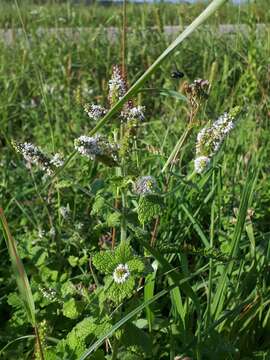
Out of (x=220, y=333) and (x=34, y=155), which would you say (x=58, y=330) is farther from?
(x=34, y=155)

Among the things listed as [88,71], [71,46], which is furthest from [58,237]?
[71,46]

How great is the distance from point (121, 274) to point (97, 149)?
0.18 m

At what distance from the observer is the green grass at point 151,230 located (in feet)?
3.12

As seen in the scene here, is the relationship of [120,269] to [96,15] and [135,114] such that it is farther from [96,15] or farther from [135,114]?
[96,15]

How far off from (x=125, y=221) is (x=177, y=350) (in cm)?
29

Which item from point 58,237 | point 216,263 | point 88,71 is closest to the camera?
point 216,263

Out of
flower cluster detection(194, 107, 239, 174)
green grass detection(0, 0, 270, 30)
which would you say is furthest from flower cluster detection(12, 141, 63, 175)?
green grass detection(0, 0, 270, 30)

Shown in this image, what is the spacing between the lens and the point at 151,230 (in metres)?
1.50

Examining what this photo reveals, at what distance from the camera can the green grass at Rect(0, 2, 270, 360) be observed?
0.95m

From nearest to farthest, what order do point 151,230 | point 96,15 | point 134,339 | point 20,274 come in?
point 20,274
point 134,339
point 151,230
point 96,15

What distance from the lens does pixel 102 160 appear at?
2.75ft

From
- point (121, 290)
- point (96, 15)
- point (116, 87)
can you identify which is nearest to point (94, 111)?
point (116, 87)

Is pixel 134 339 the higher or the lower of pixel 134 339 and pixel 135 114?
the lower

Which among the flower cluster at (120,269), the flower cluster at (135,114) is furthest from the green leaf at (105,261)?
the flower cluster at (135,114)
